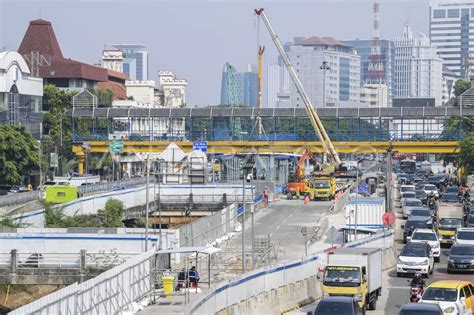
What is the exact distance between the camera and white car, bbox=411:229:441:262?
57594 millimetres

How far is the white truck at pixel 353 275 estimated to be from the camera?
4112 cm

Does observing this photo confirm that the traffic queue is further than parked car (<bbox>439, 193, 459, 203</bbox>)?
No

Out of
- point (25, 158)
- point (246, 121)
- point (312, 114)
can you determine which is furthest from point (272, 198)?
point (246, 121)

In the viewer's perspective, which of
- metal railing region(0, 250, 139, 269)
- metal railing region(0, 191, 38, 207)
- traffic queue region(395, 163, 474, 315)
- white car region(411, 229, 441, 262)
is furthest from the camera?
metal railing region(0, 191, 38, 207)

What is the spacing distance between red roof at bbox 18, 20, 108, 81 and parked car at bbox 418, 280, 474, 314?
118m

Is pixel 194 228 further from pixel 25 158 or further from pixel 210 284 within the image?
pixel 25 158

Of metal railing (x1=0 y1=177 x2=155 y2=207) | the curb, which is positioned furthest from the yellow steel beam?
the curb

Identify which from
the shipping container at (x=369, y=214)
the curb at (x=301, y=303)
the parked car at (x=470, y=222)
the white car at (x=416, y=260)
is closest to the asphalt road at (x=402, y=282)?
the white car at (x=416, y=260)

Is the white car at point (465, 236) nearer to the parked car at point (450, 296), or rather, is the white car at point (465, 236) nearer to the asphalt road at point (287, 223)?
the asphalt road at point (287, 223)

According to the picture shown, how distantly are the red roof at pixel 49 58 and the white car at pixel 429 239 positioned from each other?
100m

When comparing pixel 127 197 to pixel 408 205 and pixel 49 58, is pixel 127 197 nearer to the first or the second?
pixel 408 205

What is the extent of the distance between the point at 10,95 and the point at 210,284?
79119 millimetres

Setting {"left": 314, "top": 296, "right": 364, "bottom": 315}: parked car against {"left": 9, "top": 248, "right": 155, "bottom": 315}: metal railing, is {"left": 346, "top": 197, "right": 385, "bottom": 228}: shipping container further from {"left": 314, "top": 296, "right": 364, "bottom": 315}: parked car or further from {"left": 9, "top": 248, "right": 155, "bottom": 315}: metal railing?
{"left": 314, "top": 296, "right": 364, "bottom": 315}: parked car

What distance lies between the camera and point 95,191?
8994cm
